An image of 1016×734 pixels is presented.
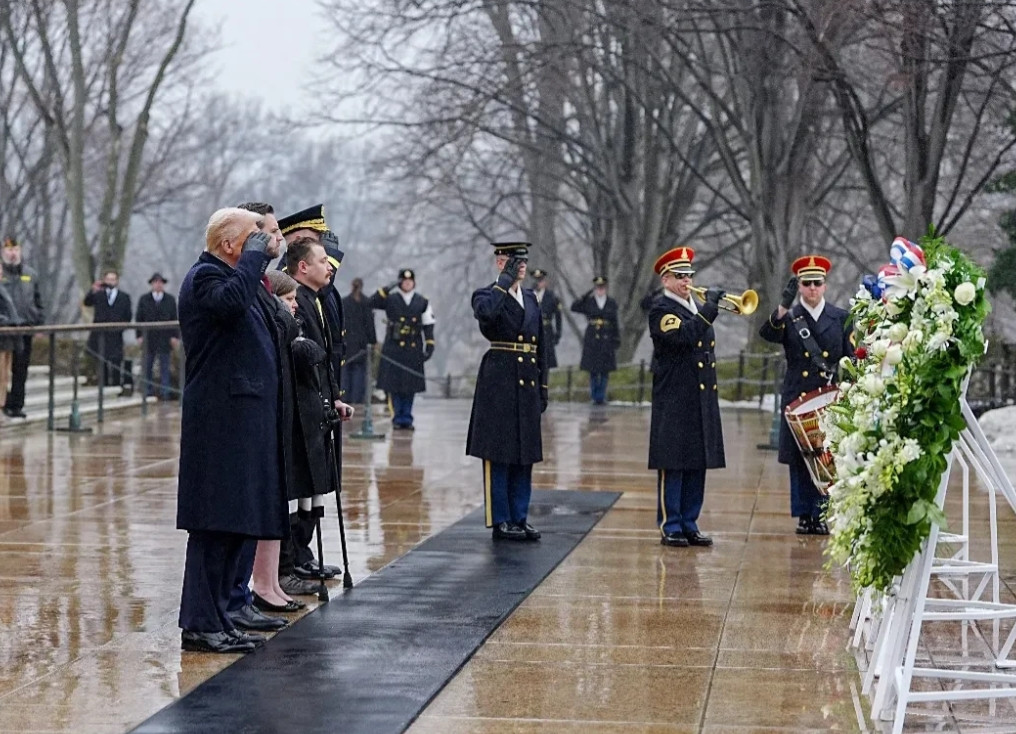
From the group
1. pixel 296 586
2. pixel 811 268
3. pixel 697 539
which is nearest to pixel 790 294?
pixel 811 268

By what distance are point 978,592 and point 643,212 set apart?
83.5 feet

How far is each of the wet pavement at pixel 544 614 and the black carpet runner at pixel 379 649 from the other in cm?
12

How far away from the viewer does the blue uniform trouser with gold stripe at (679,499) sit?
1170 centimetres

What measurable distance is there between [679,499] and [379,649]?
406cm

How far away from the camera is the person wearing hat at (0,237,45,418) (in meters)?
20.2

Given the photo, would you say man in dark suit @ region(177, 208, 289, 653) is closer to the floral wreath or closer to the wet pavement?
the wet pavement

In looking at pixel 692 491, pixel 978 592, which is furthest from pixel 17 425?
pixel 978 592

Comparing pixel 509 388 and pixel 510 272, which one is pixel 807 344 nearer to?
pixel 509 388

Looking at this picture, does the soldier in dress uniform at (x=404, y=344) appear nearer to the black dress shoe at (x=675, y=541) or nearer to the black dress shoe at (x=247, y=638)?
the black dress shoe at (x=675, y=541)

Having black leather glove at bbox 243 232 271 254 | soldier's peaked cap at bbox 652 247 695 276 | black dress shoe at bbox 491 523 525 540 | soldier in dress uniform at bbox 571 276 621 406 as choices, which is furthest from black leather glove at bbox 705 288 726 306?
soldier in dress uniform at bbox 571 276 621 406

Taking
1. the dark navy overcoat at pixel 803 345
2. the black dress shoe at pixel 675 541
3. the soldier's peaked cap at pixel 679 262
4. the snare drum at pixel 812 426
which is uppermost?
the soldier's peaked cap at pixel 679 262

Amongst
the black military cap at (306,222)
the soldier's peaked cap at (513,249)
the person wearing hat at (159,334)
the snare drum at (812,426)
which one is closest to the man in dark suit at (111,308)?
the person wearing hat at (159,334)

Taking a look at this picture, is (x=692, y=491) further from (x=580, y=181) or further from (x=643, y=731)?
(x=580, y=181)

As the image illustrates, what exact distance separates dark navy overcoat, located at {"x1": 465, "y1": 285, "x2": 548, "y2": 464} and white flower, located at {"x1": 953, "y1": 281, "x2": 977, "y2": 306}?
17.0 feet
